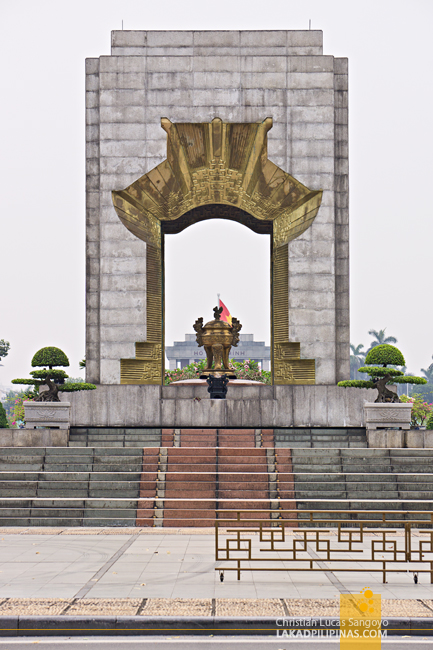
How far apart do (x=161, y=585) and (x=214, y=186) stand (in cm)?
2201

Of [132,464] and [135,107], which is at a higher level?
[135,107]

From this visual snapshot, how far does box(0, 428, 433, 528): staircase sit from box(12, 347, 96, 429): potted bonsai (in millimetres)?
1667

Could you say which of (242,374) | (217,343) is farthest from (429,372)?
(217,343)

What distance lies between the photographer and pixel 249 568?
424 inches

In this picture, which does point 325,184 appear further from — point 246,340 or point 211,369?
point 246,340

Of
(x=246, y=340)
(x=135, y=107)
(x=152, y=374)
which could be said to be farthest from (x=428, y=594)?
(x=246, y=340)

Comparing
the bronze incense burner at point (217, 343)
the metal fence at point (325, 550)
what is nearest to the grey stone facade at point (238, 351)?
the bronze incense burner at point (217, 343)

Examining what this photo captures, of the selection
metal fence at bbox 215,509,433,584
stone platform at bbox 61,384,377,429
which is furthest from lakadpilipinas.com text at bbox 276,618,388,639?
stone platform at bbox 61,384,377,429

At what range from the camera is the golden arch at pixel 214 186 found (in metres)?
27.4

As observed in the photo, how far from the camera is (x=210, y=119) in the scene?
27719mm

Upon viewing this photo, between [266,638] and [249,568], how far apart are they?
8.83 ft

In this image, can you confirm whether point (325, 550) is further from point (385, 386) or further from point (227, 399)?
point (227, 399)

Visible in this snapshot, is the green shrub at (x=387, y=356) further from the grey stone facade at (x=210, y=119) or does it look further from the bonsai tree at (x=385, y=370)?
the grey stone facade at (x=210, y=119)

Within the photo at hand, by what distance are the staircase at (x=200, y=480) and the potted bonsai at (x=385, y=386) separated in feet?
4.15
